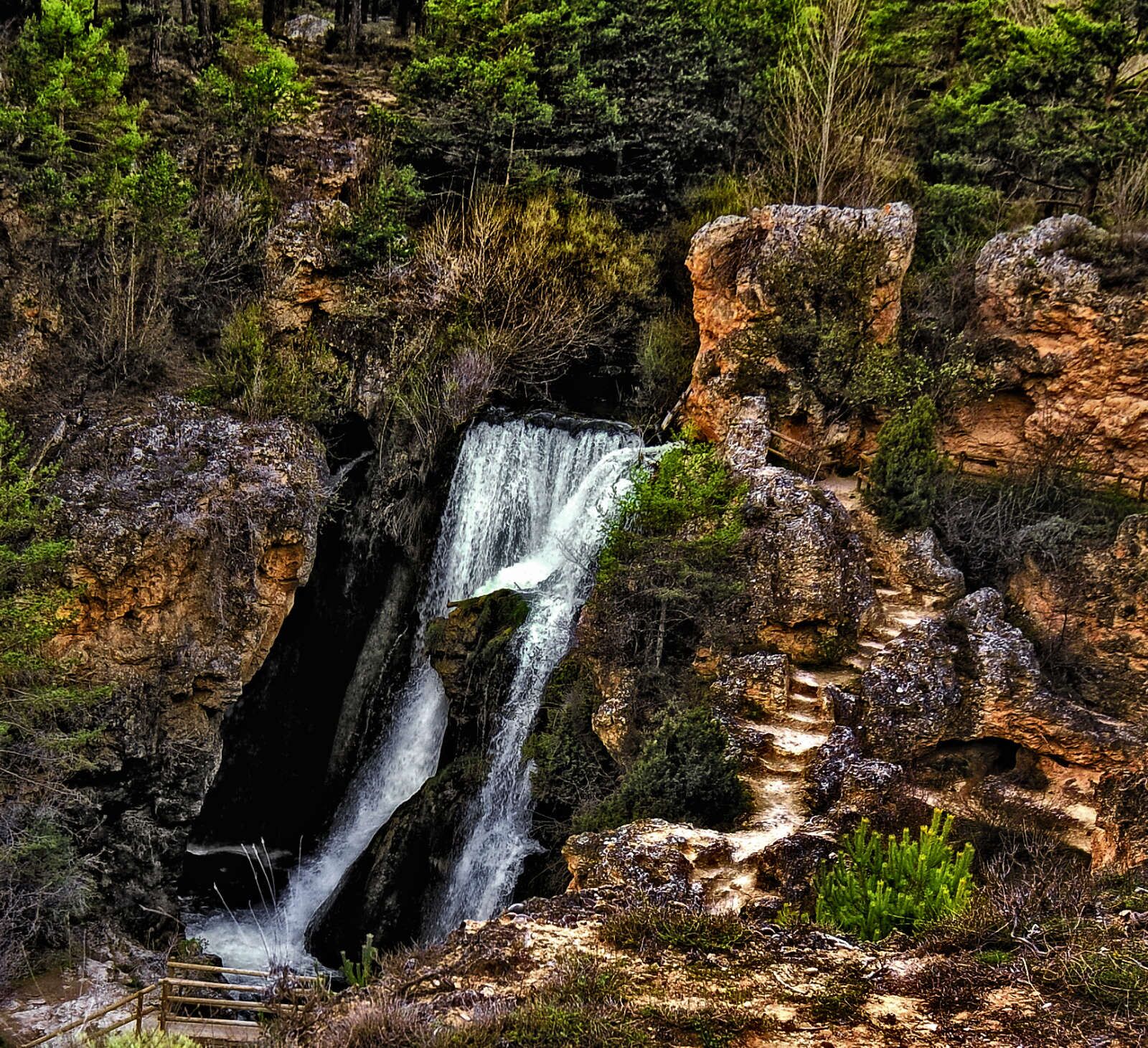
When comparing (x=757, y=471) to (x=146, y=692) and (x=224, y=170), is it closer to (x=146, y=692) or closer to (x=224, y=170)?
(x=146, y=692)

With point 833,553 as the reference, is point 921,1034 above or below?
below

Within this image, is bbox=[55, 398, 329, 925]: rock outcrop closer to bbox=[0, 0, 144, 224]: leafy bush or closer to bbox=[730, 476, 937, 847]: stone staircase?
bbox=[0, 0, 144, 224]: leafy bush

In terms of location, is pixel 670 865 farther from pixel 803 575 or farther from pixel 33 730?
pixel 33 730

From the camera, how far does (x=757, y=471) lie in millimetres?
14375

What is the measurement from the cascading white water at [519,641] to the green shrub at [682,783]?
2762 mm

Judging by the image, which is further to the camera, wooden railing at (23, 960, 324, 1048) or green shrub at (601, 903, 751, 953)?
wooden railing at (23, 960, 324, 1048)

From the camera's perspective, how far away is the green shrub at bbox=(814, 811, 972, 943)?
23.7ft

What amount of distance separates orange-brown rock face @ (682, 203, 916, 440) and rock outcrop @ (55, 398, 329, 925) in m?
7.88

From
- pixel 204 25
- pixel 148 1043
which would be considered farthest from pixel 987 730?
pixel 204 25

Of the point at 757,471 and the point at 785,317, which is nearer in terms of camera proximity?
the point at 757,471

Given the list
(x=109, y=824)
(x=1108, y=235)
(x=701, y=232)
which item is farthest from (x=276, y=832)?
(x=1108, y=235)

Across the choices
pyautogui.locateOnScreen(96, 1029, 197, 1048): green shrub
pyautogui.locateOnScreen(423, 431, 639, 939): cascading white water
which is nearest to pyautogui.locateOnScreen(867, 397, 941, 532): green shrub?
pyautogui.locateOnScreen(423, 431, 639, 939): cascading white water

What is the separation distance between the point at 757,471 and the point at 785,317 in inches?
177

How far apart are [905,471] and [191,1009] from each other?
12.8 meters
